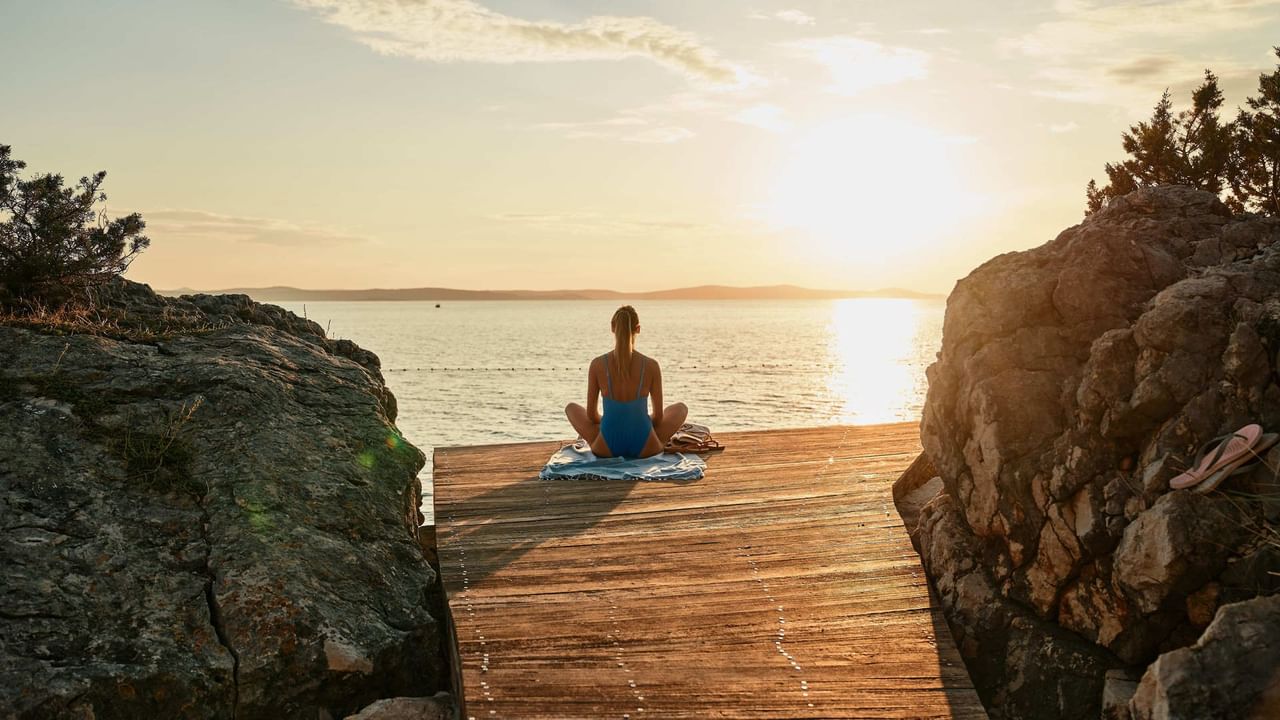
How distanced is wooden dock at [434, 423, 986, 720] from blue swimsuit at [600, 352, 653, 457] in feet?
3.43

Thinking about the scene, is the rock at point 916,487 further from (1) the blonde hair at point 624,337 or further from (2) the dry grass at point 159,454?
(2) the dry grass at point 159,454

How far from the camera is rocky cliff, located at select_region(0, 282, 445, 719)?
5.61 meters

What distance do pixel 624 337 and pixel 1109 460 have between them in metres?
5.24

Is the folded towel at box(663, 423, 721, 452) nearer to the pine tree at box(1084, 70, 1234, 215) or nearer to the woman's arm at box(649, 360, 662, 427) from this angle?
the woman's arm at box(649, 360, 662, 427)

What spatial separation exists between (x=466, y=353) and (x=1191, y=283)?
205 feet

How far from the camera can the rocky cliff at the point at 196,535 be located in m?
5.61

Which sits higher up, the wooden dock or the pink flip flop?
the pink flip flop

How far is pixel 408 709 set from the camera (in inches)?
228

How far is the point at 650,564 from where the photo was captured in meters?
6.93

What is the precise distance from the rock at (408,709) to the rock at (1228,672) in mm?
3928

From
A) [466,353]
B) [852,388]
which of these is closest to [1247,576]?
[852,388]

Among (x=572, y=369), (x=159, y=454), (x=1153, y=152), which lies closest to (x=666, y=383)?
(x=572, y=369)

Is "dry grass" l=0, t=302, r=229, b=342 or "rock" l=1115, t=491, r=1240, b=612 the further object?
"dry grass" l=0, t=302, r=229, b=342

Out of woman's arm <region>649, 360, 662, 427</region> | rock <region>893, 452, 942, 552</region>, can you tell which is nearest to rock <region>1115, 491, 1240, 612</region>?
rock <region>893, 452, 942, 552</region>
